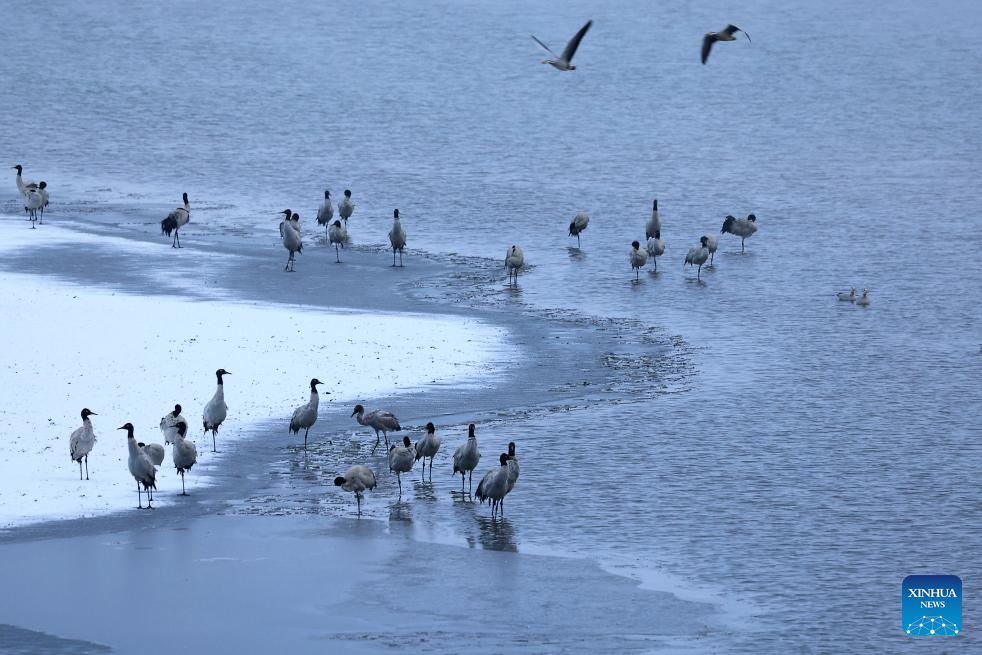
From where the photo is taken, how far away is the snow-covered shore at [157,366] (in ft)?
78.5

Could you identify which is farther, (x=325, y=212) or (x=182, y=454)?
(x=325, y=212)

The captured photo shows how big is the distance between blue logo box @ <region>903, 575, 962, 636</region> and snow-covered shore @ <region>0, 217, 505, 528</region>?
10.9 metres

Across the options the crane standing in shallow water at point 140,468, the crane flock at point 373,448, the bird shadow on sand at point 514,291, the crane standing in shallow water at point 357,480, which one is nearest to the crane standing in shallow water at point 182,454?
the crane flock at point 373,448

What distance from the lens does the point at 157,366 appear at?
1195 inches

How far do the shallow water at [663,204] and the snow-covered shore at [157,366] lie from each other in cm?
276

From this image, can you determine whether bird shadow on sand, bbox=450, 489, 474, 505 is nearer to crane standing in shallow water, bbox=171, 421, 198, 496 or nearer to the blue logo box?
crane standing in shallow water, bbox=171, 421, 198, 496

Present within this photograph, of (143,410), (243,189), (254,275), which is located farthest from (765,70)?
(143,410)

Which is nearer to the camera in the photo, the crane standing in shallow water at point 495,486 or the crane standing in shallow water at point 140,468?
the crane standing in shallow water at point 140,468

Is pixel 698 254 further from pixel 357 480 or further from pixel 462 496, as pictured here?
pixel 357 480

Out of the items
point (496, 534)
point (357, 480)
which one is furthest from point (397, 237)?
point (496, 534)

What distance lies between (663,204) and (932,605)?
36.4 metres

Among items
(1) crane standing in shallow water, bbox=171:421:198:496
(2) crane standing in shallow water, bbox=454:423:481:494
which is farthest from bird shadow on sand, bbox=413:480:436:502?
(1) crane standing in shallow water, bbox=171:421:198:496

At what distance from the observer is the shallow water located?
2297 cm

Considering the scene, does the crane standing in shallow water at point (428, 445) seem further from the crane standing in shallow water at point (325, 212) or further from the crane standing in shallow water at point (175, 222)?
the crane standing in shallow water at point (325, 212)
